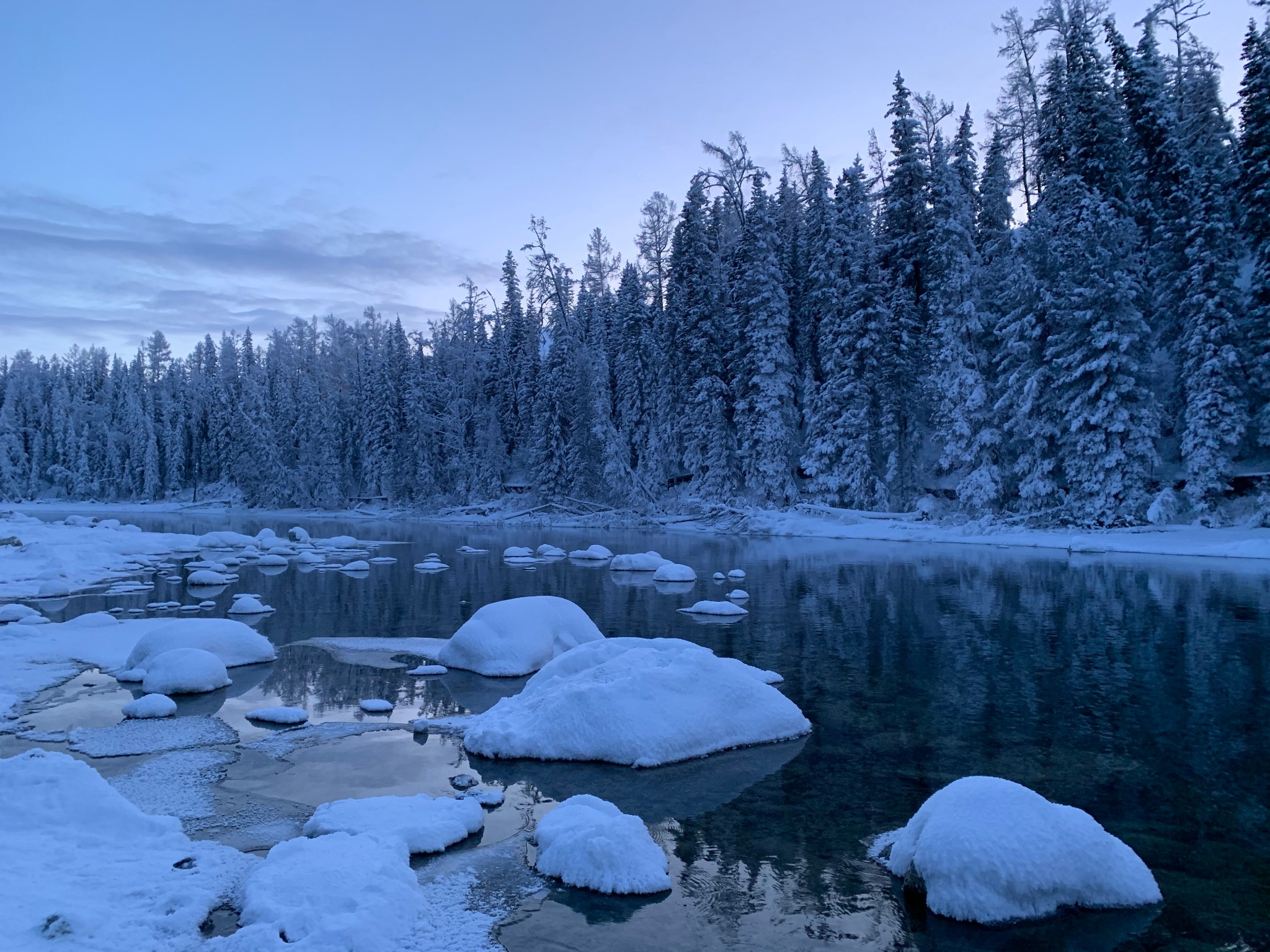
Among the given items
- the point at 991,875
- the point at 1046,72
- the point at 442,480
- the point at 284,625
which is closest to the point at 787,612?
the point at 284,625

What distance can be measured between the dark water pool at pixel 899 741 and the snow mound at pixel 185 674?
791 millimetres

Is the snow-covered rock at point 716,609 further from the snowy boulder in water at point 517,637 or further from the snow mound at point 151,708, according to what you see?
the snow mound at point 151,708

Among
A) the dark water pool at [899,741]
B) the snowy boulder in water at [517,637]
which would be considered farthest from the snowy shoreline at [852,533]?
the snowy boulder in water at [517,637]

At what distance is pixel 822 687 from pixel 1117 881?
22.1 feet

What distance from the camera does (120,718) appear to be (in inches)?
454

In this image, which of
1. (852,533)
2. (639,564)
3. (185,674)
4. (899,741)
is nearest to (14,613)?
(185,674)

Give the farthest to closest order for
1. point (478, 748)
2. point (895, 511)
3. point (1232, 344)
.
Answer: point (895, 511) < point (1232, 344) < point (478, 748)

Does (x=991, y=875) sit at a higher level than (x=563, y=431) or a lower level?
lower

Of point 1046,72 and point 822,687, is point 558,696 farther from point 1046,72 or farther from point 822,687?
point 1046,72

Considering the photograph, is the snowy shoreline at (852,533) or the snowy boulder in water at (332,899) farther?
the snowy shoreline at (852,533)

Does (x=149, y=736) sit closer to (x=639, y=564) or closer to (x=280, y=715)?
(x=280, y=715)

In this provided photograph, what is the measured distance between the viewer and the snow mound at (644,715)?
9.90 metres

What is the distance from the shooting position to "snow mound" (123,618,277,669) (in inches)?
569

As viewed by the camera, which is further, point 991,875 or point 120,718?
point 120,718
